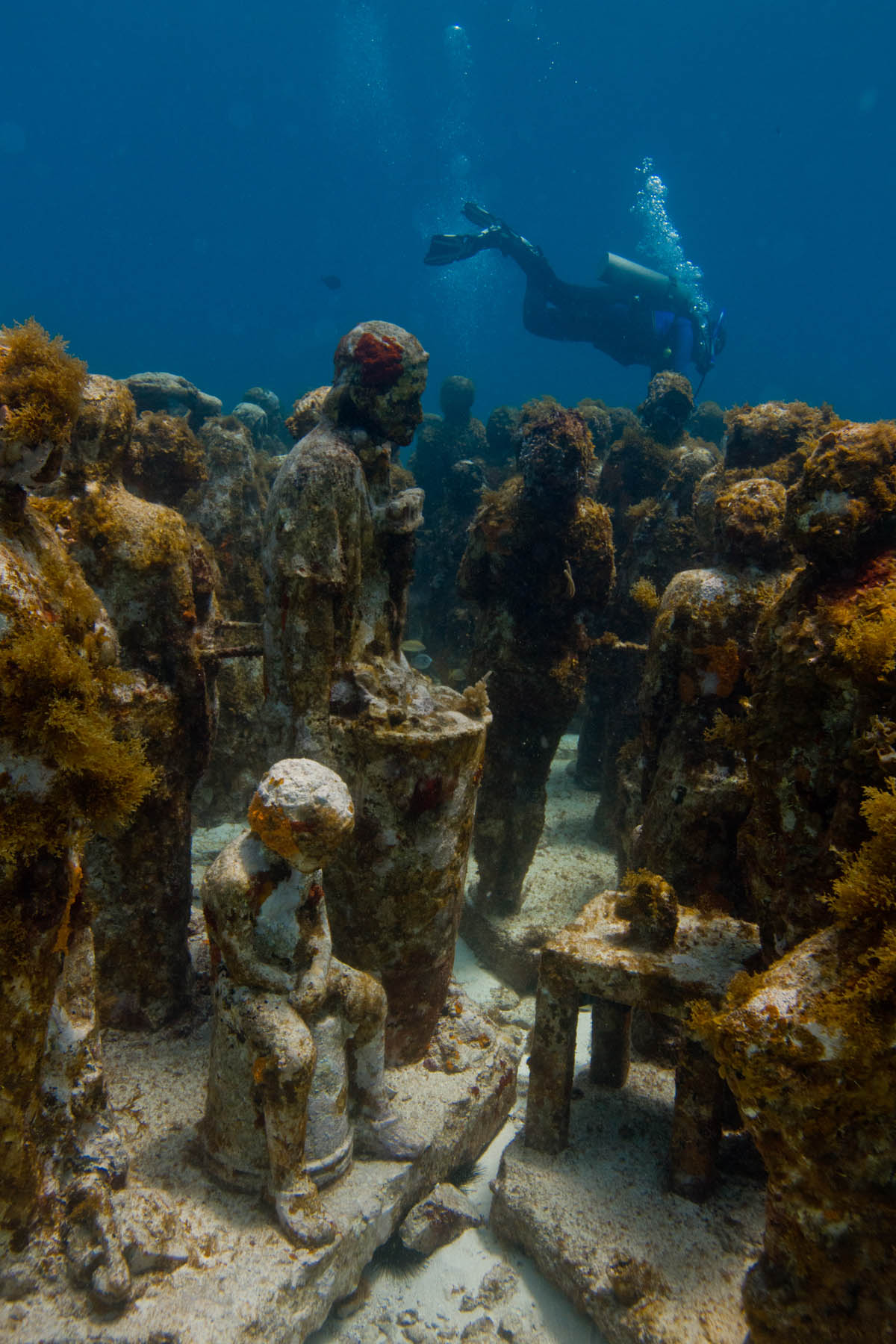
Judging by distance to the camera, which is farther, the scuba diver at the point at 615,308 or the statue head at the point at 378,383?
the scuba diver at the point at 615,308

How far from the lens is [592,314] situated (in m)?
24.1

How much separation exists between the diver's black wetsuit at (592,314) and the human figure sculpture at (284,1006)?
2326cm

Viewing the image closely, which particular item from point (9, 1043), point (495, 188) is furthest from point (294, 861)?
point (495, 188)

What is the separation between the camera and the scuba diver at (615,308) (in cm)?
2197

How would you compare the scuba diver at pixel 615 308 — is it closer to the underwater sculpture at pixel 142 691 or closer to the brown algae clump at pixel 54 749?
the underwater sculpture at pixel 142 691

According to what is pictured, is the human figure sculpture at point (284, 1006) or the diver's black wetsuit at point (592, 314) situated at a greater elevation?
the diver's black wetsuit at point (592, 314)

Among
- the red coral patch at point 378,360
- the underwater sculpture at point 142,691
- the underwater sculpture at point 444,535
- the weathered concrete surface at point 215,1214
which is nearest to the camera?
the weathered concrete surface at point 215,1214

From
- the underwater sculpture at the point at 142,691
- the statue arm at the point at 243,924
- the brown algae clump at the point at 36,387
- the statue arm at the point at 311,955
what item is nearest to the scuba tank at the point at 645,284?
the underwater sculpture at the point at 142,691

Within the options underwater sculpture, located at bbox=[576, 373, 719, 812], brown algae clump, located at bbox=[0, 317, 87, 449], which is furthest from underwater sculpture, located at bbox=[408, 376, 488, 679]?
brown algae clump, located at bbox=[0, 317, 87, 449]

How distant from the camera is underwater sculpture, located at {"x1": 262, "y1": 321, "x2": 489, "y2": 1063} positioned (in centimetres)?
325

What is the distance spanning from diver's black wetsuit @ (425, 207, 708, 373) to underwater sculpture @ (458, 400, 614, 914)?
1910 centimetres

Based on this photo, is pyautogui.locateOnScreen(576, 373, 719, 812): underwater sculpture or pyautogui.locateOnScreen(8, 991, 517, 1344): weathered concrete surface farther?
pyautogui.locateOnScreen(576, 373, 719, 812): underwater sculpture

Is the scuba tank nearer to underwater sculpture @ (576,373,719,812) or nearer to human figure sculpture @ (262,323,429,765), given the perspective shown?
underwater sculpture @ (576,373,719,812)

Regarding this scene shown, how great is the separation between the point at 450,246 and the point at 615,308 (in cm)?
678
